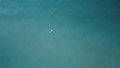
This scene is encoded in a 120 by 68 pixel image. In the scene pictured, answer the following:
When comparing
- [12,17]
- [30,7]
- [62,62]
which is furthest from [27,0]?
[62,62]

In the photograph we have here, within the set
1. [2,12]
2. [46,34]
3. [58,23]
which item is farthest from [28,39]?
[2,12]

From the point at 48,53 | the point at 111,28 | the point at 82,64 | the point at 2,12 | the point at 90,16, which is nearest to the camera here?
the point at 82,64

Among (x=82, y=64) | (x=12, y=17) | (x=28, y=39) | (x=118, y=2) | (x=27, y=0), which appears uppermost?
(x=27, y=0)

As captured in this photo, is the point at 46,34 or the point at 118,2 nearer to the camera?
the point at 46,34

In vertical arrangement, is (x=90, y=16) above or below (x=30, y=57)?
above

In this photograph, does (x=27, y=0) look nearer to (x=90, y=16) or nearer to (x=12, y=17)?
(x=12, y=17)

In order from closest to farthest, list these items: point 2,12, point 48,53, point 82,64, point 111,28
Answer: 1. point 82,64
2. point 48,53
3. point 111,28
4. point 2,12

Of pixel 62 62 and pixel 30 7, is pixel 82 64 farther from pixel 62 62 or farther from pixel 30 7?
pixel 30 7
